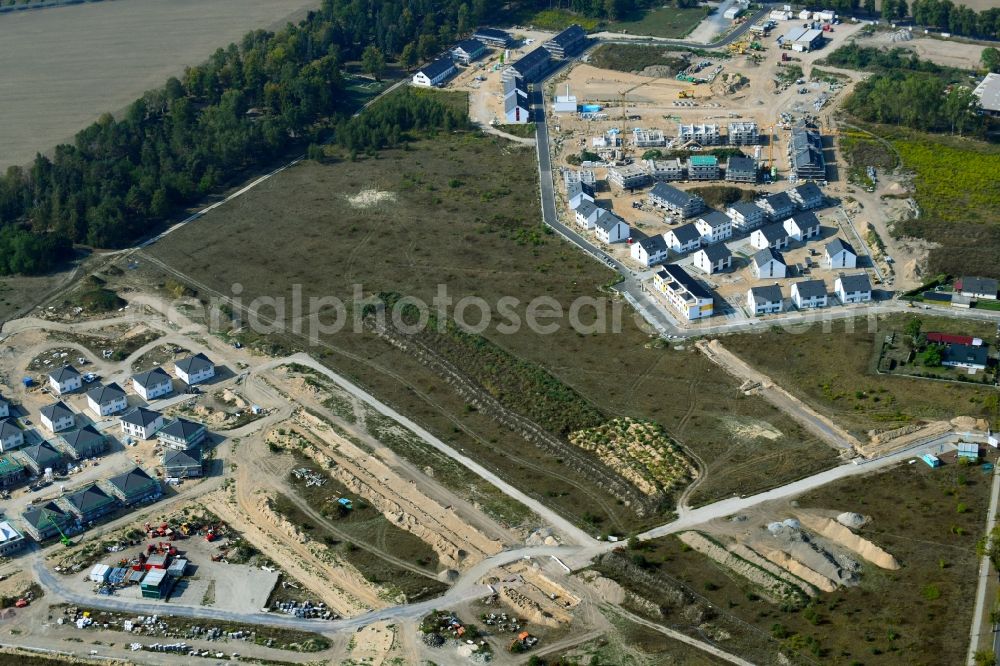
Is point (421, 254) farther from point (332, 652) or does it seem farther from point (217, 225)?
point (332, 652)

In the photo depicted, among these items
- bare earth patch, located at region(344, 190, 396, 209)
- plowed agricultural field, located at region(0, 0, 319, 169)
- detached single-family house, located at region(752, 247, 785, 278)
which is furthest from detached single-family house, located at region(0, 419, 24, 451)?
detached single-family house, located at region(752, 247, 785, 278)

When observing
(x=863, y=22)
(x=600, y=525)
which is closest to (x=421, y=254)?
(x=600, y=525)

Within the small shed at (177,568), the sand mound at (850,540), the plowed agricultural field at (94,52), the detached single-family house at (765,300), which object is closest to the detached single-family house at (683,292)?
the detached single-family house at (765,300)

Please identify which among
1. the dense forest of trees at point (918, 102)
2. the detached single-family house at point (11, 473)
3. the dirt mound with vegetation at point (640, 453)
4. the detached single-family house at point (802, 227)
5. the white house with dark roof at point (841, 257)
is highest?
the dense forest of trees at point (918, 102)

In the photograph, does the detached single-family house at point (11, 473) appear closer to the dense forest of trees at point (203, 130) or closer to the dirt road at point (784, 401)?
the dense forest of trees at point (203, 130)

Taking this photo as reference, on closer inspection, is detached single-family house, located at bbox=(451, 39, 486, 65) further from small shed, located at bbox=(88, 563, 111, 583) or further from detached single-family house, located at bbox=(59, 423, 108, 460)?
small shed, located at bbox=(88, 563, 111, 583)

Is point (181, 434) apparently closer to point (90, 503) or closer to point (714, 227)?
point (90, 503)
